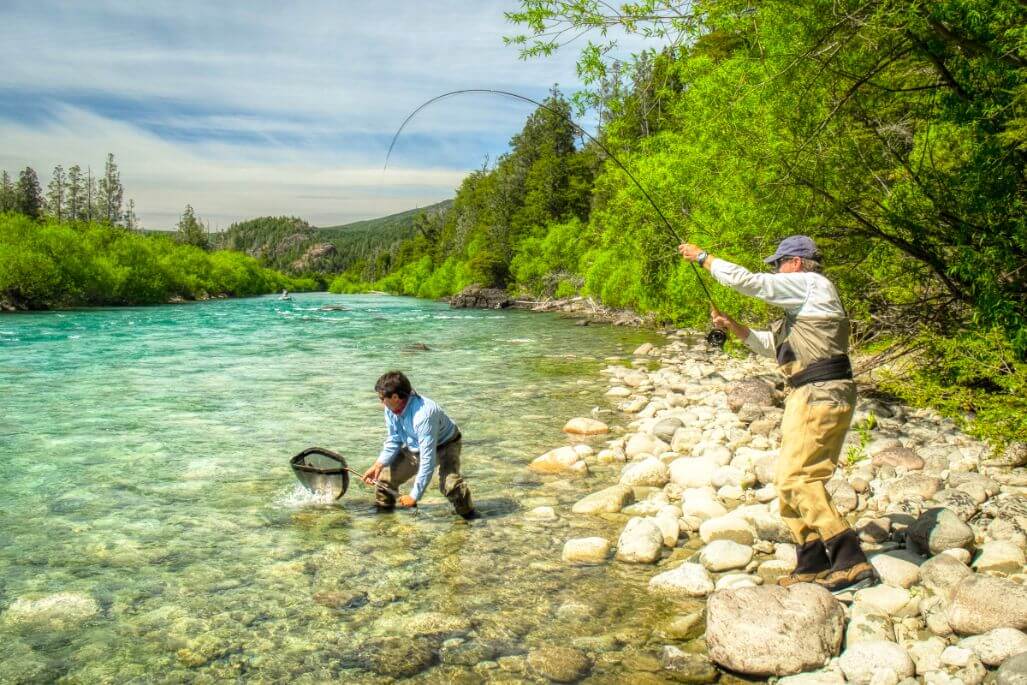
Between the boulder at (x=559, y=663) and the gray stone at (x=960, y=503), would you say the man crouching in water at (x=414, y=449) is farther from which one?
the gray stone at (x=960, y=503)

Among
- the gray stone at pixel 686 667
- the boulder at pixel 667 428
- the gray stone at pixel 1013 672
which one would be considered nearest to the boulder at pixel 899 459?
the boulder at pixel 667 428

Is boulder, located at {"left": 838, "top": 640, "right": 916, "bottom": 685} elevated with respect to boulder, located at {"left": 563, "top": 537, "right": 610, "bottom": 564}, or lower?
elevated

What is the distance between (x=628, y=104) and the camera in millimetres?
9125

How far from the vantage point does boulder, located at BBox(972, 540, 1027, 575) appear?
16.0 ft

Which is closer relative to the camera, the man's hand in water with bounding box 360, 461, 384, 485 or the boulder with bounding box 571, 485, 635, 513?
the man's hand in water with bounding box 360, 461, 384, 485

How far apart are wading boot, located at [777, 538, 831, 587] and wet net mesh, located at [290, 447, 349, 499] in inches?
168

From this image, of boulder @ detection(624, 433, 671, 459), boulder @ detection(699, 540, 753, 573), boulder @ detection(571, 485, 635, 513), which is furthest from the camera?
boulder @ detection(624, 433, 671, 459)

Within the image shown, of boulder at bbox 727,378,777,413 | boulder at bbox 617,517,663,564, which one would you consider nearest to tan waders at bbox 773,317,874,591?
boulder at bbox 617,517,663,564

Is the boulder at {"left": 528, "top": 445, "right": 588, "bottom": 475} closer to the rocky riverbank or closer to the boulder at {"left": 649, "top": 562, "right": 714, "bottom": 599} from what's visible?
the rocky riverbank

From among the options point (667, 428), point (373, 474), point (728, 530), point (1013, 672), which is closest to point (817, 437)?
point (1013, 672)

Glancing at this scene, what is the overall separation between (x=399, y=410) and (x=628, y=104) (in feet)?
16.6

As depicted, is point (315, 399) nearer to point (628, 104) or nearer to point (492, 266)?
point (628, 104)

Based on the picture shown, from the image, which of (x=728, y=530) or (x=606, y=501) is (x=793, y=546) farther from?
(x=606, y=501)

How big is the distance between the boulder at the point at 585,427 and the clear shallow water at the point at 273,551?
31 centimetres
